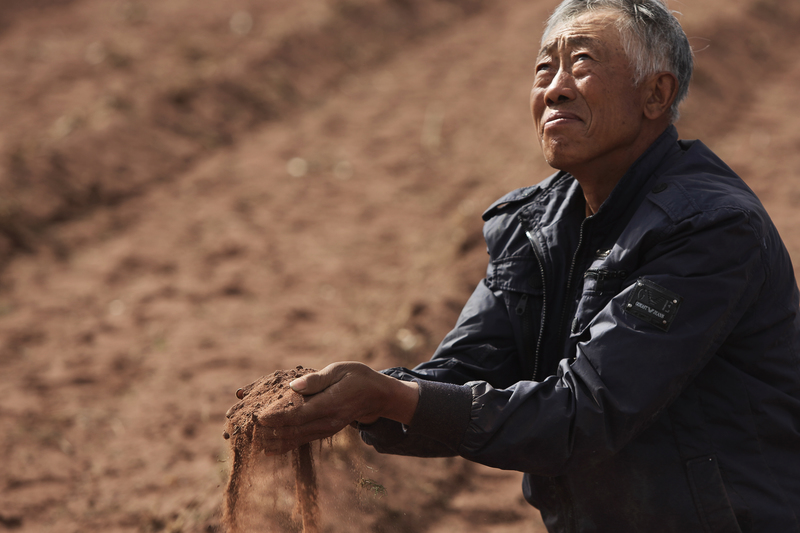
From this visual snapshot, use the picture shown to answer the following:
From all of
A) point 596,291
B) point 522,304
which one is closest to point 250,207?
point 522,304

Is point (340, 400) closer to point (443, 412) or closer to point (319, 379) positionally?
point (319, 379)

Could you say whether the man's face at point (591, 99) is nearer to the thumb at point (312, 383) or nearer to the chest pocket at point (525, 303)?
the chest pocket at point (525, 303)

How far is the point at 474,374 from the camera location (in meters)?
1.93

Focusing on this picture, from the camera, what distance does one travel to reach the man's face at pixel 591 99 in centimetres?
178

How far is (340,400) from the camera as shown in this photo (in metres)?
1.58

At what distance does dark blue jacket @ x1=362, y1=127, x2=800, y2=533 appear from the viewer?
1.48 metres

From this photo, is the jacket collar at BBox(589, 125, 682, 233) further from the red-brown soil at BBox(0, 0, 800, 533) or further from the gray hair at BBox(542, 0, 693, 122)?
Answer: the red-brown soil at BBox(0, 0, 800, 533)

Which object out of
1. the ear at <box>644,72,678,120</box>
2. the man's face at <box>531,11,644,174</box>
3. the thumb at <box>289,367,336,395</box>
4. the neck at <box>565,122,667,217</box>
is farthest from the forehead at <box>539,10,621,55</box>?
the thumb at <box>289,367,336,395</box>

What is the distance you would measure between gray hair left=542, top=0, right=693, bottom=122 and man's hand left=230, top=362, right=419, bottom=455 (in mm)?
939

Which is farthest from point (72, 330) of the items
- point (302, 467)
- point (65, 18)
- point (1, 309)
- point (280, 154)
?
point (65, 18)

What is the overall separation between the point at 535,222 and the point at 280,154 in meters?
5.09

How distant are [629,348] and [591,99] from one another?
640mm

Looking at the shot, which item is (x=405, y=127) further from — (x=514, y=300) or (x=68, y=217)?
(x=514, y=300)

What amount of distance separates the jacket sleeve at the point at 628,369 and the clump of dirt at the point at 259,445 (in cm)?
34
